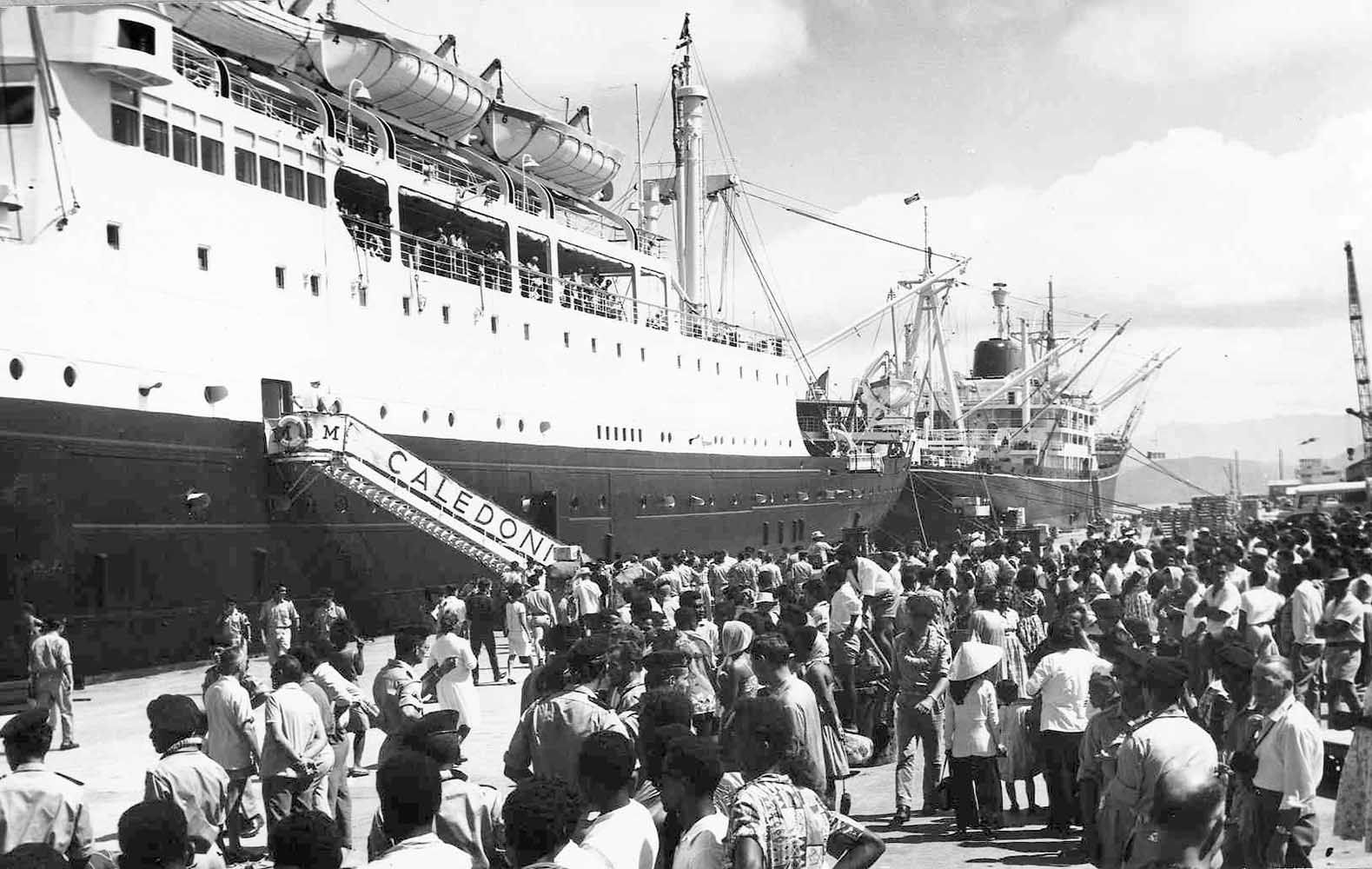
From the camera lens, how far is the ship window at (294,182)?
2025 cm

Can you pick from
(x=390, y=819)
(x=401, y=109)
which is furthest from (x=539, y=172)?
(x=390, y=819)

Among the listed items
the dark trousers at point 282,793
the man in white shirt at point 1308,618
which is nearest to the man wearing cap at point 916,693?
the man in white shirt at point 1308,618

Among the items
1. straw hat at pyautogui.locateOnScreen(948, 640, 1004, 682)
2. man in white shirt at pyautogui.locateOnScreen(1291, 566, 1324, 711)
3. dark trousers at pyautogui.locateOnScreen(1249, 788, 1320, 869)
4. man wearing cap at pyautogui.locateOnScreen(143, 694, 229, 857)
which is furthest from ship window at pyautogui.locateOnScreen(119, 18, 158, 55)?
dark trousers at pyautogui.locateOnScreen(1249, 788, 1320, 869)

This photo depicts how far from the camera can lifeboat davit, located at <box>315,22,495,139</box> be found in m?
24.1

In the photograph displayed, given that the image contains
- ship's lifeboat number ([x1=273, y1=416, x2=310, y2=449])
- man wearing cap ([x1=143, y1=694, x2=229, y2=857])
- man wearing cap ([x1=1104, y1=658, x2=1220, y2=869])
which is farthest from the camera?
ship's lifeboat number ([x1=273, y1=416, x2=310, y2=449])

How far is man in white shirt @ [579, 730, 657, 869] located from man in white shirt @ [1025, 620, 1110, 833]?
420cm

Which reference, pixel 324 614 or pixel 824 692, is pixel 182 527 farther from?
pixel 824 692

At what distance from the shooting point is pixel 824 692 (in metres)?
7.74

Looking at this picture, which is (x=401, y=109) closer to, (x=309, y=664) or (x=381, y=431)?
(x=381, y=431)

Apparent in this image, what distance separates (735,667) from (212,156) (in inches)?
553

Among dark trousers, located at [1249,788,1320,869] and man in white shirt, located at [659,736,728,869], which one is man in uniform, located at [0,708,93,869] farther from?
dark trousers, located at [1249,788,1320,869]

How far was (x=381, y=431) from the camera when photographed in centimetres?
2158

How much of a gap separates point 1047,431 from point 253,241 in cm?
5738

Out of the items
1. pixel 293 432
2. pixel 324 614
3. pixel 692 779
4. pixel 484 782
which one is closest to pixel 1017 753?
pixel 484 782
